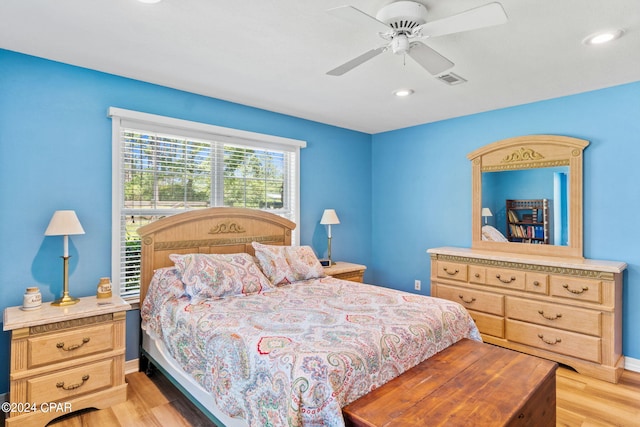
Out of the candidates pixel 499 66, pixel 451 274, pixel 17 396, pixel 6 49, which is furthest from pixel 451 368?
pixel 6 49

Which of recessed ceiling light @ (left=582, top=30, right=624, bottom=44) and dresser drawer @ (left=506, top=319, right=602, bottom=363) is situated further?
dresser drawer @ (left=506, top=319, right=602, bottom=363)

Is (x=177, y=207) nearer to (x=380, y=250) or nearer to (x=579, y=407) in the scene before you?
(x=380, y=250)

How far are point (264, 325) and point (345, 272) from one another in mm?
1978

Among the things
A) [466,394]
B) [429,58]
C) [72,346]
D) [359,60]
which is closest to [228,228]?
[72,346]

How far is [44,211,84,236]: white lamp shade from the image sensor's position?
2363 millimetres

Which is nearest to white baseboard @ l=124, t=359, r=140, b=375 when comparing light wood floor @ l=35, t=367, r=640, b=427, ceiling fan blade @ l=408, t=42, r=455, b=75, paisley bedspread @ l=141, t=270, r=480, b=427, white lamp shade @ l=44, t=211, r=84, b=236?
light wood floor @ l=35, t=367, r=640, b=427

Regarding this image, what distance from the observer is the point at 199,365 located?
81.7 inches

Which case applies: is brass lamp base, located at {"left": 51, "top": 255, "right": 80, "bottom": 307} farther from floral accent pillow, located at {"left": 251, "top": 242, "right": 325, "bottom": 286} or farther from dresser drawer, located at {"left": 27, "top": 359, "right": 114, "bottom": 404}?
floral accent pillow, located at {"left": 251, "top": 242, "right": 325, "bottom": 286}

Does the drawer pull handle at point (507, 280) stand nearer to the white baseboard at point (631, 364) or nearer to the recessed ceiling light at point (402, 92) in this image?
the white baseboard at point (631, 364)

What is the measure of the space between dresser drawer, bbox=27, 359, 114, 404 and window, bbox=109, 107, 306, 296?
2.29 feet

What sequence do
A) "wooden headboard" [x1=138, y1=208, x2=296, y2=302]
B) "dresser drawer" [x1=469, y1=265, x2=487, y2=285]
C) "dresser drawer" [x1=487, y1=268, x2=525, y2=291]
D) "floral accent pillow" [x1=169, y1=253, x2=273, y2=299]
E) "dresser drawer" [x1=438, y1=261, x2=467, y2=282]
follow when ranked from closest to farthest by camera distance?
"floral accent pillow" [x1=169, y1=253, x2=273, y2=299] → "wooden headboard" [x1=138, y1=208, x2=296, y2=302] → "dresser drawer" [x1=487, y1=268, x2=525, y2=291] → "dresser drawer" [x1=469, y1=265, x2=487, y2=285] → "dresser drawer" [x1=438, y1=261, x2=467, y2=282]

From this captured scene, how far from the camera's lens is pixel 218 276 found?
273 centimetres

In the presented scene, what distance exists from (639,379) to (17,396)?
445cm

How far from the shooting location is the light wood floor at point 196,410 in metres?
2.24
